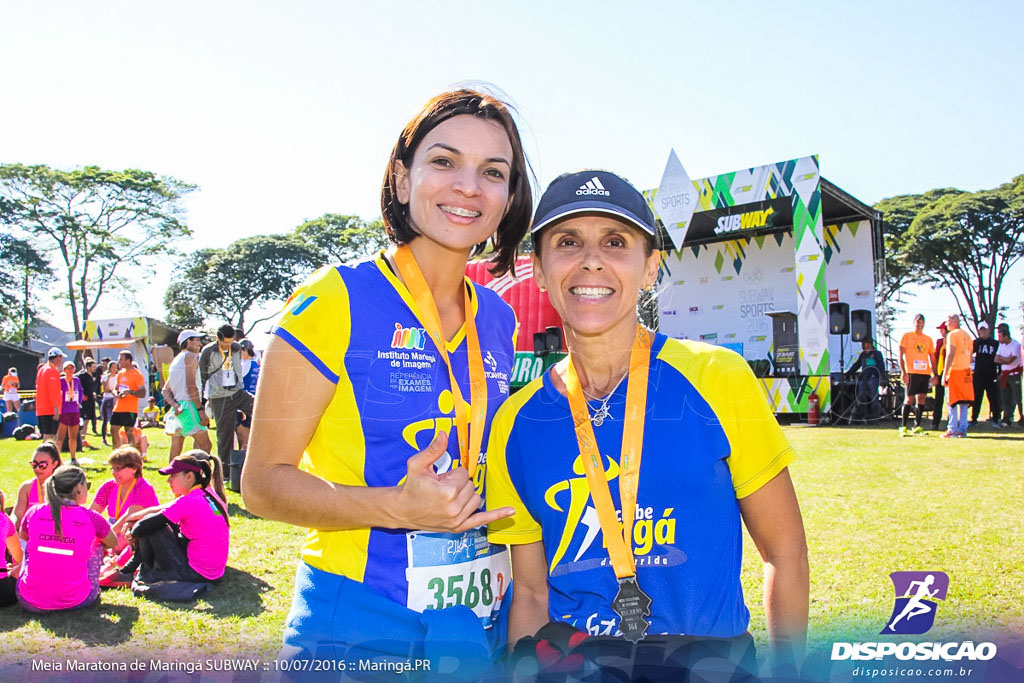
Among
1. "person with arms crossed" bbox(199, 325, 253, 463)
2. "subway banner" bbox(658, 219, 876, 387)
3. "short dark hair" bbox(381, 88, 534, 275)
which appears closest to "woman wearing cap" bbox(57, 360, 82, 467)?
"person with arms crossed" bbox(199, 325, 253, 463)

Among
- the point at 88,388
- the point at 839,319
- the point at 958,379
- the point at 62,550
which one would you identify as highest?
the point at 839,319

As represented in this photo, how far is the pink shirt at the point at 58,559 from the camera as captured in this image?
4199 mm

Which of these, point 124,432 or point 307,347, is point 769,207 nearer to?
point 124,432

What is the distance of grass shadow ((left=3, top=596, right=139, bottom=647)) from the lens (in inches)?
154

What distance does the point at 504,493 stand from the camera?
5.49 feet

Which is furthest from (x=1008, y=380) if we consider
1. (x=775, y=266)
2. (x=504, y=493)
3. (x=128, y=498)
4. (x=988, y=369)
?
(x=128, y=498)

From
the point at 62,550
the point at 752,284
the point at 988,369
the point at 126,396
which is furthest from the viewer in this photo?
the point at 752,284

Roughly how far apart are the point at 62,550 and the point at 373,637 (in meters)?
3.89

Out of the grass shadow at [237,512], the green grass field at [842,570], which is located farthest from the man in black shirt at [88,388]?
the grass shadow at [237,512]

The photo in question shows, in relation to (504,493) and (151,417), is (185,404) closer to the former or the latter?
(504,493)

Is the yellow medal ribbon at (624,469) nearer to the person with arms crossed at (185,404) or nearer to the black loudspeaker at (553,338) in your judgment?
the person with arms crossed at (185,404)

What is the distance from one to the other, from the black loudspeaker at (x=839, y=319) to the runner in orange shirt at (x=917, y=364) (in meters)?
4.26

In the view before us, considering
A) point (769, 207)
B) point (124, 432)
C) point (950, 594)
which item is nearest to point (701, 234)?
point (769, 207)

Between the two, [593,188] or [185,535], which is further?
[185,535]
